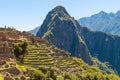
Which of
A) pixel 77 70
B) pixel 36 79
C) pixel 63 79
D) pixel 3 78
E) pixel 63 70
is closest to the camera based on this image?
pixel 3 78

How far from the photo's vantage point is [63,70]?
16400 centimetres

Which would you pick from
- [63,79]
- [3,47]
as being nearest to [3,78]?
[63,79]

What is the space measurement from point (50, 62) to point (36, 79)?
180ft

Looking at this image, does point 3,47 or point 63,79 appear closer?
point 63,79

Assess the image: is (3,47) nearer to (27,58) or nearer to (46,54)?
(27,58)

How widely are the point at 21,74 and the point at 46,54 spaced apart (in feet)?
211

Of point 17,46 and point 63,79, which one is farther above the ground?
point 17,46

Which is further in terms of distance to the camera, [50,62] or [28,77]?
[50,62]

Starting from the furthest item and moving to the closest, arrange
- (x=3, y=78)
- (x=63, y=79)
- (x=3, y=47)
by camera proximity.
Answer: (x=3, y=47) → (x=63, y=79) → (x=3, y=78)

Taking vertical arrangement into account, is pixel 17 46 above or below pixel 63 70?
above

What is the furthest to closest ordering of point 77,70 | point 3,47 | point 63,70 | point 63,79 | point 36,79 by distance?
point 77,70 < point 63,70 < point 3,47 < point 63,79 < point 36,79

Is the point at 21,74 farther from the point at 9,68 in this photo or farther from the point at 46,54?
the point at 46,54

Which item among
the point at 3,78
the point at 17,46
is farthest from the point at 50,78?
the point at 17,46

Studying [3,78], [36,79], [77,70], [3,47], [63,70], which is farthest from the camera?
[77,70]
